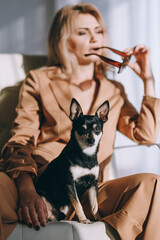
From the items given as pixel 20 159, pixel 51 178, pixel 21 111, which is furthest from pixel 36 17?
pixel 51 178

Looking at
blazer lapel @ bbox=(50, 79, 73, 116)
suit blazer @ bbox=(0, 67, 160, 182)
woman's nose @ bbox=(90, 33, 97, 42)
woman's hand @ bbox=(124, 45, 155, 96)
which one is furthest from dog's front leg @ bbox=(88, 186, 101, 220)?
woman's nose @ bbox=(90, 33, 97, 42)

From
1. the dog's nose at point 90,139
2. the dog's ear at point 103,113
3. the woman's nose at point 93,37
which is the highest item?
the woman's nose at point 93,37

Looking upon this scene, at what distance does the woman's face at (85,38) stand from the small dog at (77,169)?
536mm

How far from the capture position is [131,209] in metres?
1.04

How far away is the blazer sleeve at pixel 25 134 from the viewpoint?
1.21 meters

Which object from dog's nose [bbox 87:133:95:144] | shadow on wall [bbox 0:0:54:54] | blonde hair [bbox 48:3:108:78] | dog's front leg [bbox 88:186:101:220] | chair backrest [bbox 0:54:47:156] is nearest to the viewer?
dog's nose [bbox 87:133:95:144]

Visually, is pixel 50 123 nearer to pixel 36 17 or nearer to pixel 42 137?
pixel 42 137

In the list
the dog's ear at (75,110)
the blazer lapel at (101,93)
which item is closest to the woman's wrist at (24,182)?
the dog's ear at (75,110)

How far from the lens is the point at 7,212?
985 millimetres

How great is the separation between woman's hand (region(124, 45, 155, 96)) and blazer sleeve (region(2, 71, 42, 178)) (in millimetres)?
501

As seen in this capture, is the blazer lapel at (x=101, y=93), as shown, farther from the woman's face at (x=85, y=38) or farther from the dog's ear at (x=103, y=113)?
the dog's ear at (x=103, y=113)

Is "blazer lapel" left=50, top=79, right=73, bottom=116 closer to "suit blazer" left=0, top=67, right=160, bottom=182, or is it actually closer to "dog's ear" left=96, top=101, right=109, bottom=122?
"suit blazer" left=0, top=67, right=160, bottom=182

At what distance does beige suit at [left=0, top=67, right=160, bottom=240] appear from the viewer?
1223mm

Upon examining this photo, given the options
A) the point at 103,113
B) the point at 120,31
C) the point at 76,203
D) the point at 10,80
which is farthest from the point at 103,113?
the point at 120,31
